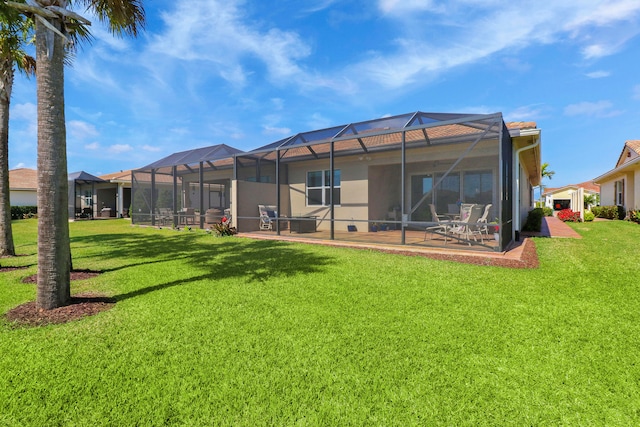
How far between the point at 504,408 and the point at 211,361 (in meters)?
2.05

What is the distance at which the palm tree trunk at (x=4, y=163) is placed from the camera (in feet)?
21.5

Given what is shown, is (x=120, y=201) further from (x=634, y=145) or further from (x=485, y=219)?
(x=634, y=145)

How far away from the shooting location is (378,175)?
468 inches

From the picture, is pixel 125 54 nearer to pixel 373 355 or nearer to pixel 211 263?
pixel 211 263

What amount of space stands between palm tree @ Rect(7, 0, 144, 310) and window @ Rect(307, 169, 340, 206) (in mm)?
9328

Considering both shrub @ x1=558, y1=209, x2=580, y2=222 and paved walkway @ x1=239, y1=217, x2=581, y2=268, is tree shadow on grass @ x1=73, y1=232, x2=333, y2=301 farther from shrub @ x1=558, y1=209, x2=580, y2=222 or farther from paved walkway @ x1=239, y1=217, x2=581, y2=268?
shrub @ x1=558, y1=209, x2=580, y2=222

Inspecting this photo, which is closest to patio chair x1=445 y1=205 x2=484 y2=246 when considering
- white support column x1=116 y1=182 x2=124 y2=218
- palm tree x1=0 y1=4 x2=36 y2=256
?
palm tree x1=0 y1=4 x2=36 y2=256

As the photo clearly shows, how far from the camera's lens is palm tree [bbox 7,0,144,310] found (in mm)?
3459

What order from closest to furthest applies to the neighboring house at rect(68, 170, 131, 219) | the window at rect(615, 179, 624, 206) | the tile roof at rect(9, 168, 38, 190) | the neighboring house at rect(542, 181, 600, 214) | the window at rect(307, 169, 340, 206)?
the window at rect(307, 169, 340, 206) < the window at rect(615, 179, 624, 206) < the neighboring house at rect(542, 181, 600, 214) < the neighboring house at rect(68, 170, 131, 219) < the tile roof at rect(9, 168, 38, 190)

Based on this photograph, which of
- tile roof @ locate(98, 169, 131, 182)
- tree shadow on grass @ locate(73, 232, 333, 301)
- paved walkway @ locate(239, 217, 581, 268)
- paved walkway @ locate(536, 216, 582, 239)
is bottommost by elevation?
tree shadow on grass @ locate(73, 232, 333, 301)

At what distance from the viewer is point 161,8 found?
662cm

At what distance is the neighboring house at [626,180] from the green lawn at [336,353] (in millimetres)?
15579

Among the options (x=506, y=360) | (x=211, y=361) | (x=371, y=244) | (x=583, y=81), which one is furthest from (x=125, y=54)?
(x=583, y=81)

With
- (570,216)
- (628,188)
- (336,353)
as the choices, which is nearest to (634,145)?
(628,188)
